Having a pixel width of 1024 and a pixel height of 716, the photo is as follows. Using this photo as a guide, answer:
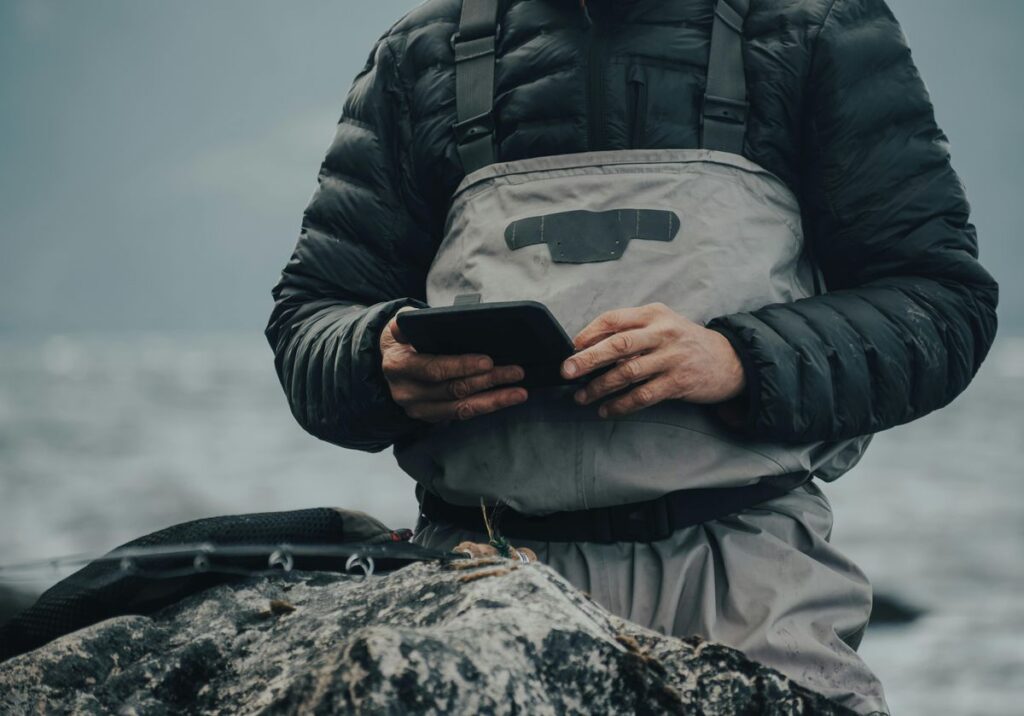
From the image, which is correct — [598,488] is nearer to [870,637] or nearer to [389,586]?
[389,586]

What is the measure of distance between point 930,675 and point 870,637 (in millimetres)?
939

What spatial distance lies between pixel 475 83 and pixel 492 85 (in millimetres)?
39

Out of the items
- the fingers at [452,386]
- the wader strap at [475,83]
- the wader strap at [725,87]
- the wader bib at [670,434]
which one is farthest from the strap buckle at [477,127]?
the fingers at [452,386]

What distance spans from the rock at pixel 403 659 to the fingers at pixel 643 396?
1.48 ft

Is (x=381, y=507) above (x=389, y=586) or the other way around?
the other way around

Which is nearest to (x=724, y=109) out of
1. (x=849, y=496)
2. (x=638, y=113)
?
(x=638, y=113)

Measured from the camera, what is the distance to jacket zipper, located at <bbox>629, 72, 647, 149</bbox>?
2438 mm

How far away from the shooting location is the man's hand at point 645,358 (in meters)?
2.05

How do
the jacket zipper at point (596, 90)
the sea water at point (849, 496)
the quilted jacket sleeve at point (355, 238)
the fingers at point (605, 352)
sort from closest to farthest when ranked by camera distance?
the fingers at point (605, 352) < the jacket zipper at point (596, 90) < the quilted jacket sleeve at point (355, 238) < the sea water at point (849, 496)

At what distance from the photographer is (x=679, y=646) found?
1692mm

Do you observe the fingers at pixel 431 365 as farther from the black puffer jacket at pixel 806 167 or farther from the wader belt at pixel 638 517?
the wader belt at pixel 638 517

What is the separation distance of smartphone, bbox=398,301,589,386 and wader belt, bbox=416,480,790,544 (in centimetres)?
31

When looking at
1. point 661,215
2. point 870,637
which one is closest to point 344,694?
point 661,215

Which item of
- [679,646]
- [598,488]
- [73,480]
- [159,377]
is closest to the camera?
[679,646]
